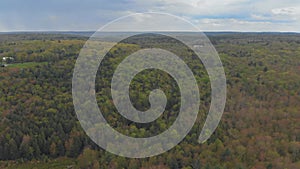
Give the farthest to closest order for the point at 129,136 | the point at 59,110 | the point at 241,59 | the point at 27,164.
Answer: the point at 241,59
the point at 59,110
the point at 27,164
the point at 129,136

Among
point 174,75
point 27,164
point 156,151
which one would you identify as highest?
point 174,75

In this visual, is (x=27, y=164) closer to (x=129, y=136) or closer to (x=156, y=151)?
(x=129, y=136)

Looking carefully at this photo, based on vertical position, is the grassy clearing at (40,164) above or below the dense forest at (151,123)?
below

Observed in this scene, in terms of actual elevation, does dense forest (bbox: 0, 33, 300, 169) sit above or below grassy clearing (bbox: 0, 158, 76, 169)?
above

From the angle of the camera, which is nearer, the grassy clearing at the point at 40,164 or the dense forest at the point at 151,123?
the dense forest at the point at 151,123

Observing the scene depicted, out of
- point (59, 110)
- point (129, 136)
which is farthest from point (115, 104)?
point (59, 110)

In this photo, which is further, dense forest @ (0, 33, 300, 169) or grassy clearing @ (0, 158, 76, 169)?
grassy clearing @ (0, 158, 76, 169)

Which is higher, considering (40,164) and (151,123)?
(151,123)

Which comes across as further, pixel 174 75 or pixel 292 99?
pixel 174 75
